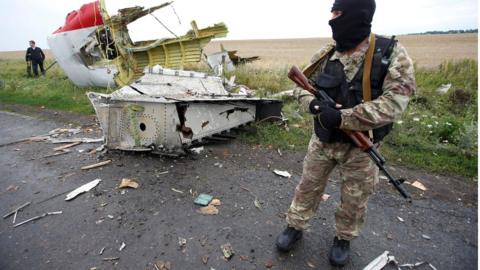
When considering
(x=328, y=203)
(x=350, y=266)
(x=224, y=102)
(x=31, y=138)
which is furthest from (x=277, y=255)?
(x=31, y=138)

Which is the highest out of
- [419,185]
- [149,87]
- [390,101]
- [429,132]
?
[390,101]

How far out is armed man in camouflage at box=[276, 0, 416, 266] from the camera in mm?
2070

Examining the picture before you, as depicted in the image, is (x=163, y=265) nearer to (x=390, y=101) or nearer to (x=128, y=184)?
(x=128, y=184)

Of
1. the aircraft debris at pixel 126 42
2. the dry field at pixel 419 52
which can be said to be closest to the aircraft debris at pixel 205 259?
the aircraft debris at pixel 126 42

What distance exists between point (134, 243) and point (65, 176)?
2.12 m

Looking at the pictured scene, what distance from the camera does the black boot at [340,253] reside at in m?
2.60

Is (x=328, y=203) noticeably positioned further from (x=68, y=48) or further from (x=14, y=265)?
(x=68, y=48)

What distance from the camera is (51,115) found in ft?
26.0

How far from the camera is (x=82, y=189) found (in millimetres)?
3961

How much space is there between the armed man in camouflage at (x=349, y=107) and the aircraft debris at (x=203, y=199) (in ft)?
3.57

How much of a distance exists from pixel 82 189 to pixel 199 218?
1.67m

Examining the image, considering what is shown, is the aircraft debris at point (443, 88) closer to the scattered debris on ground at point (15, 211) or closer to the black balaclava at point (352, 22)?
the black balaclava at point (352, 22)

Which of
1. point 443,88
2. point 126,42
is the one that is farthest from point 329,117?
point 443,88

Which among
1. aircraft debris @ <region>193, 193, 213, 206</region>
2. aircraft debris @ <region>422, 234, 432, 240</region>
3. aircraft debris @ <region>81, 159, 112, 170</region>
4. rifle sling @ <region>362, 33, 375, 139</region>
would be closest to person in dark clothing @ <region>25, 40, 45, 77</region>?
aircraft debris @ <region>81, 159, 112, 170</region>
